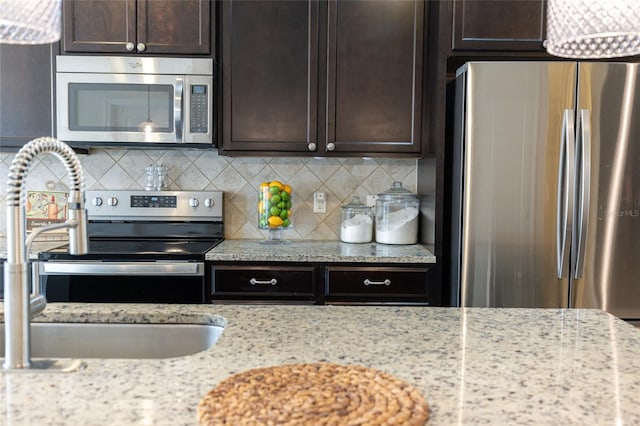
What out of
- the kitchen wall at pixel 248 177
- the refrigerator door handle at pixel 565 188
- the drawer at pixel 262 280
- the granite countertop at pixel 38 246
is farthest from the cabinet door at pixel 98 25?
the refrigerator door handle at pixel 565 188

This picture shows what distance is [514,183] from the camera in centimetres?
232

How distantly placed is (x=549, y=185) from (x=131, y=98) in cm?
201

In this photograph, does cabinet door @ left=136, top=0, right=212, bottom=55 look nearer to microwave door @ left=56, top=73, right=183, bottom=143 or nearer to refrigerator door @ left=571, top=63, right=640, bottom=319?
microwave door @ left=56, top=73, right=183, bottom=143

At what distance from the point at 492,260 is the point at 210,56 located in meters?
1.68

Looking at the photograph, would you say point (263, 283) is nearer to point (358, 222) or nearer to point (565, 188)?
point (358, 222)

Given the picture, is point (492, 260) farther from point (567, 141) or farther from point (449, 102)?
point (449, 102)

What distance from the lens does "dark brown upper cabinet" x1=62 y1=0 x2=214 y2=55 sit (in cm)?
268

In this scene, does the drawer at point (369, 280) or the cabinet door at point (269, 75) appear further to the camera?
the cabinet door at point (269, 75)

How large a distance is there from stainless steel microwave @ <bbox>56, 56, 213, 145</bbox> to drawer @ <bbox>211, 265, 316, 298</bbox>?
68 cm

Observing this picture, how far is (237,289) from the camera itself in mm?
2500

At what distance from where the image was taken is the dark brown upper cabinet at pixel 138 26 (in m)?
2.68

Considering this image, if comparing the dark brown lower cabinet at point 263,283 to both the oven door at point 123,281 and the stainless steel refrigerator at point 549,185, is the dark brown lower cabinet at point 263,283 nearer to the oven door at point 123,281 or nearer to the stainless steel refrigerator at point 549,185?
the oven door at point 123,281

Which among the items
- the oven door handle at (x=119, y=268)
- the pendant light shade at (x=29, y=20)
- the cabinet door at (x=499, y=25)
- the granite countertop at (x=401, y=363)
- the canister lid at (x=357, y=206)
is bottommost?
the oven door handle at (x=119, y=268)

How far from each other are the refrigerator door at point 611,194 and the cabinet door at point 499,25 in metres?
0.35
